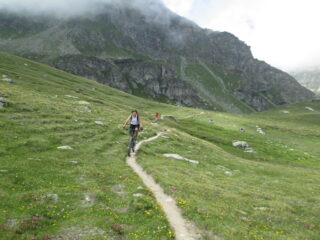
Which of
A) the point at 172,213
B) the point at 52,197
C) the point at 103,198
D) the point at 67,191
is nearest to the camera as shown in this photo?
the point at 52,197

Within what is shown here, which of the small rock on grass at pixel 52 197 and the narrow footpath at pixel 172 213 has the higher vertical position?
the narrow footpath at pixel 172 213

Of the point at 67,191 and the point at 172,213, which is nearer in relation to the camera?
the point at 172,213

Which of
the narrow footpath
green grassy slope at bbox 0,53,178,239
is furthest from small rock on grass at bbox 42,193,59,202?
the narrow footpath

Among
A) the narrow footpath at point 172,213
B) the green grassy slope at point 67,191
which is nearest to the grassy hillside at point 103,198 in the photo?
the green grassy slope at point 67,191

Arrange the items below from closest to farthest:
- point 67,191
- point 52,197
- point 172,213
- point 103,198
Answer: point 52,197 → point 172,213 → point 103,198 → point 67,191

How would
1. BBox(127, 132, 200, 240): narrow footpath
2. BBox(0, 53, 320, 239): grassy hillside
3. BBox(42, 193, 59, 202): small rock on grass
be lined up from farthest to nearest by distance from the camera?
BBox(42, 193, 59, 202): small rock on grass → BBox(127, 132, 200, 240): narrow footpath → BBox(0, 53, 320, 239): grassy hillside

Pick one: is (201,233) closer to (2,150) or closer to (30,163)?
(30,163)

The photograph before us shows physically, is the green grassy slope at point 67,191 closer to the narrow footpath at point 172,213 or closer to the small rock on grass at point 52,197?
the small rock on grass at point 52,197

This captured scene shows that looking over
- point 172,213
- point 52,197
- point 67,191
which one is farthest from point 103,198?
point 172,213

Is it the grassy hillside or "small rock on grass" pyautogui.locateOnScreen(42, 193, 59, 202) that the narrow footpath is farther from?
"small rock on grass" pyautogui.locateOnScreen(42, 193, 59, 202)

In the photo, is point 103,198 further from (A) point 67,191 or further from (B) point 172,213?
(B) point 172,213

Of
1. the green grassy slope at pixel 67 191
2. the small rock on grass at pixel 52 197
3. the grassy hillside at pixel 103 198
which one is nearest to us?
the green grassy slope at pixel 67 191

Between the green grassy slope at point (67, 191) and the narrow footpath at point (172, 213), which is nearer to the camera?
the green grassy slope at point (67, 191)

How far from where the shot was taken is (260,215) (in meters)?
17.4
